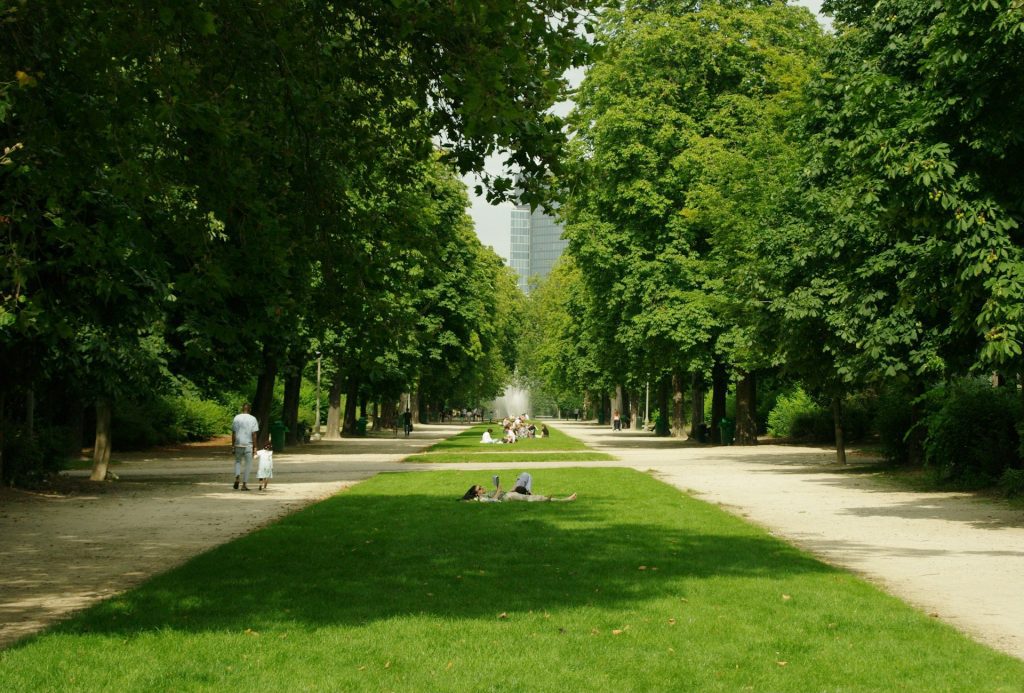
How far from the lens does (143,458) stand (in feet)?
120

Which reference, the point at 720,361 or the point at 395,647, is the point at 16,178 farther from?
the point at 720,361

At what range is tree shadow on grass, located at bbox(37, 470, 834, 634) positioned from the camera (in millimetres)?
9484

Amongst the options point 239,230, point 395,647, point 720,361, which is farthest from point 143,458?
point 395,647

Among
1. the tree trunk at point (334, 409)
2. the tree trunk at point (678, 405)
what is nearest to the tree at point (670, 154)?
the tree trunk at point (678, 405)

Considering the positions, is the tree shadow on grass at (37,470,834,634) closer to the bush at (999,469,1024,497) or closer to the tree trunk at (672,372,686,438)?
the bush at (999,469,1024,497)

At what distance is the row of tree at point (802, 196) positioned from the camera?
15.5 m

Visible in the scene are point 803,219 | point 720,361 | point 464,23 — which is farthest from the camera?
point 720,361

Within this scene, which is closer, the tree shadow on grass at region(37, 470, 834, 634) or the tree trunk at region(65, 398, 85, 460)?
the tree shadow on grass at region(37, 470, 834, 634)

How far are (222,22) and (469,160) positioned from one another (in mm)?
2540

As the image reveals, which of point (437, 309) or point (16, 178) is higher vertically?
point (437, 309)

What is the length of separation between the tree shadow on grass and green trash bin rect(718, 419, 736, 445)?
29040 mm

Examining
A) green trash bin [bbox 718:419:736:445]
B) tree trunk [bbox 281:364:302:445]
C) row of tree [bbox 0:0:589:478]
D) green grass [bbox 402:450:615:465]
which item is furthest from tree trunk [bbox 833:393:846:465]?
tree trunk [bbox 281:364:302:445]

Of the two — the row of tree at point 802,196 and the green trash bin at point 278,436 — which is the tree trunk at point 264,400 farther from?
the row of tree at point 802,196

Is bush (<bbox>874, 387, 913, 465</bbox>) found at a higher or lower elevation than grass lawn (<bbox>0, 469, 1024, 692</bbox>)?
higher
